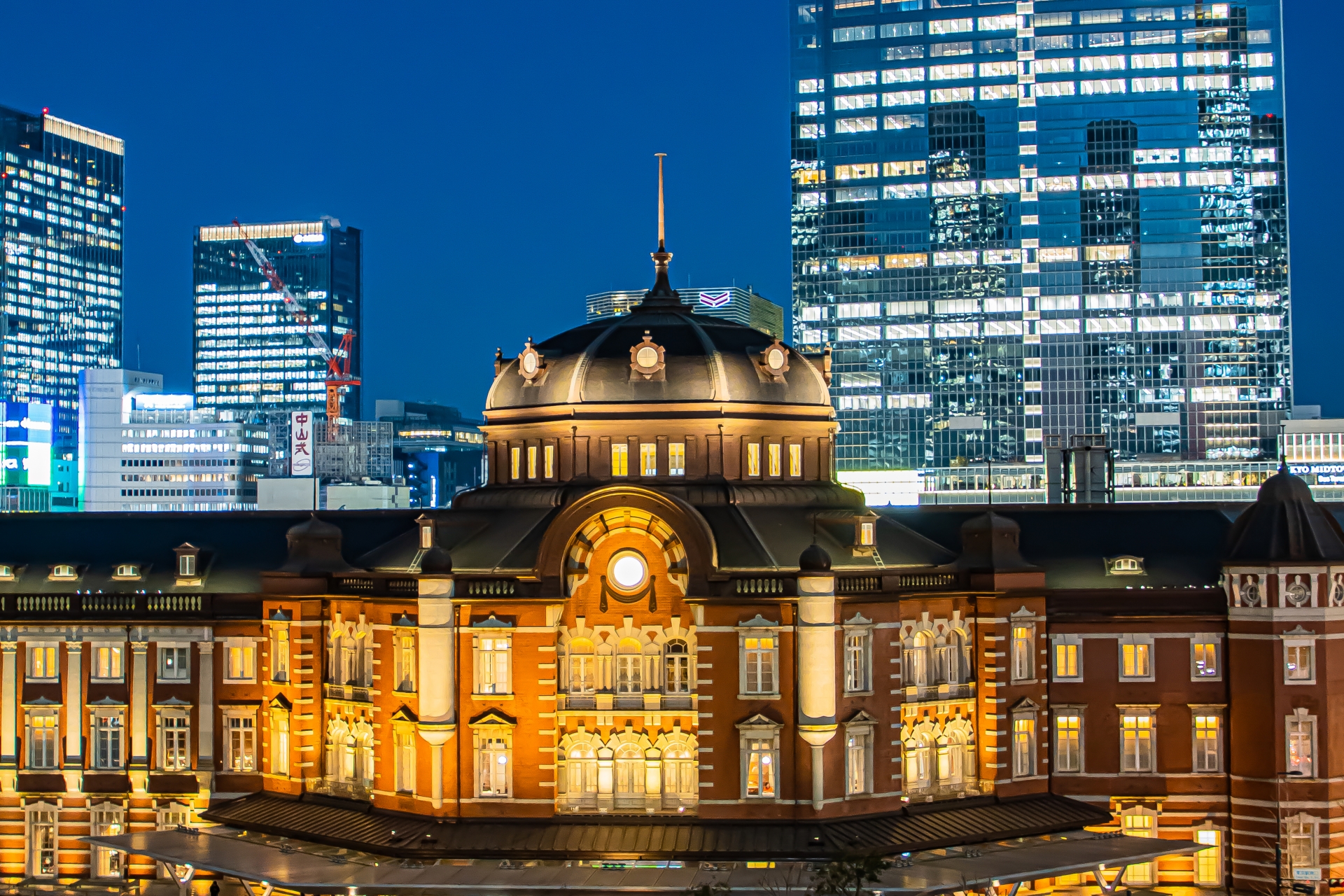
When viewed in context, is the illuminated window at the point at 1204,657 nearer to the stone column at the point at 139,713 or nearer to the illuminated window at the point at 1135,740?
the illuminated window at the point at 1135,740

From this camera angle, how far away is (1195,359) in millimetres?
185875

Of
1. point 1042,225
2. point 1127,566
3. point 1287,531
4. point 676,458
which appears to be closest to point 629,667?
point 676,458

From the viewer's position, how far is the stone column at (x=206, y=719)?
8244 centimetres

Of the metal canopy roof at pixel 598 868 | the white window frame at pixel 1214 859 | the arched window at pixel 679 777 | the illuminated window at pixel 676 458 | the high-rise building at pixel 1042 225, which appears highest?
the high-rise building at pixel 1042 225

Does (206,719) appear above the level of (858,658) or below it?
below

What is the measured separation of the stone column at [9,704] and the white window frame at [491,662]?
23951 mm

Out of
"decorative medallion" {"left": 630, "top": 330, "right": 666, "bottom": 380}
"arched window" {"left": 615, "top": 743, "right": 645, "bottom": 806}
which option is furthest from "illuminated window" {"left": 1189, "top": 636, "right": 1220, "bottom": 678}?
"decorative medallion" {"left": 630, "top": 330, "right": 666, "bottom": 380}

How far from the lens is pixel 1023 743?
78688mm

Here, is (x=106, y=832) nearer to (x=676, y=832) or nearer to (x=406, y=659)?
(x=406, y=659)

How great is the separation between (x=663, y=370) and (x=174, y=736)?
27.6 meters

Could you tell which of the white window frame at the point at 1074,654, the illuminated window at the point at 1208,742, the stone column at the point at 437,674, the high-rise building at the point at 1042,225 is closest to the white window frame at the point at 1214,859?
the illuminated window at the point at 1208,742

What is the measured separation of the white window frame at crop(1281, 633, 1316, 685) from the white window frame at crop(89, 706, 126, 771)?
5077 cm

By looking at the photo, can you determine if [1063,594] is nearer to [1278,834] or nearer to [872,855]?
[1278,834]

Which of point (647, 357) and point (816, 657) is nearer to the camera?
point (816, 657)
